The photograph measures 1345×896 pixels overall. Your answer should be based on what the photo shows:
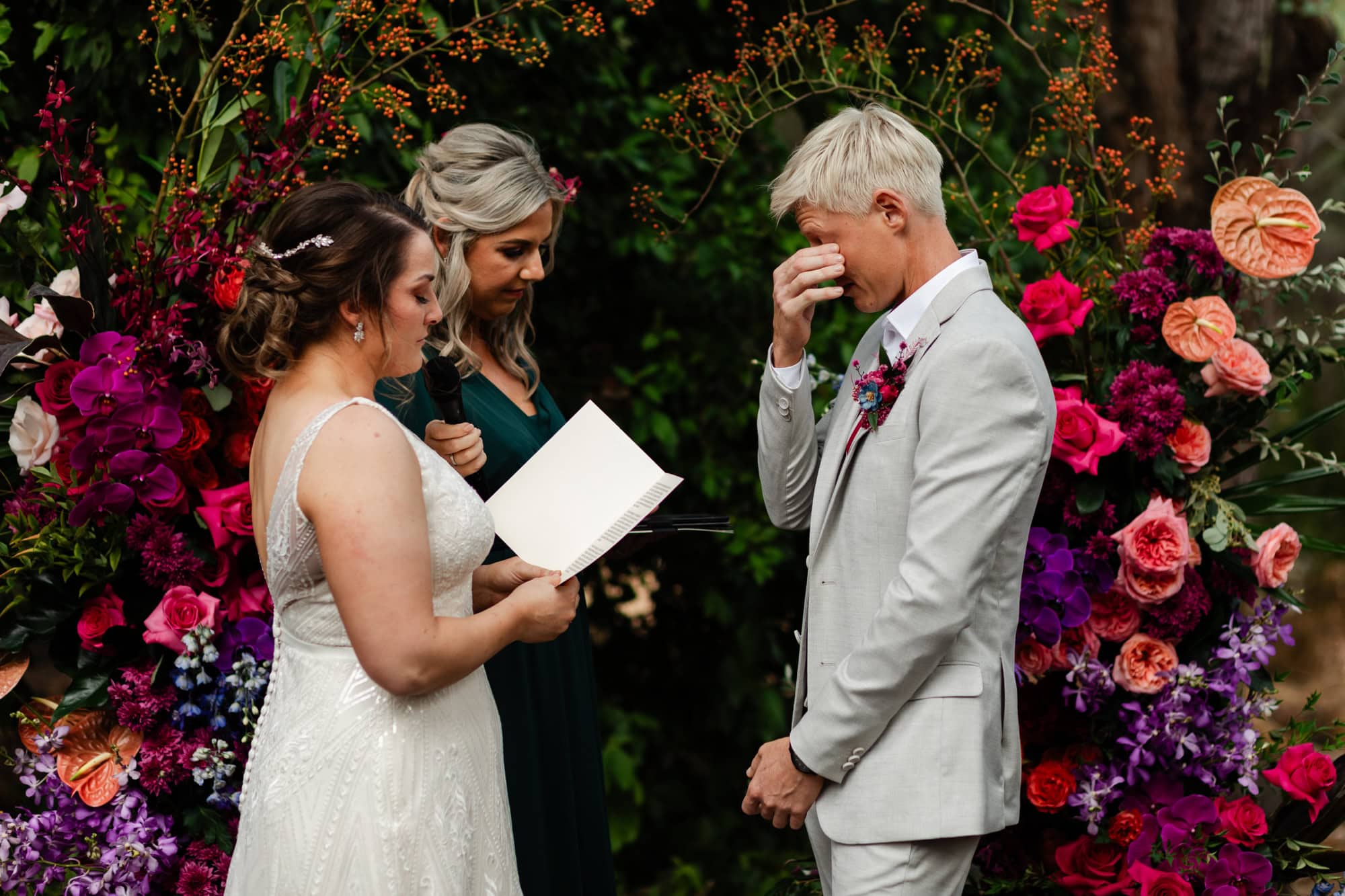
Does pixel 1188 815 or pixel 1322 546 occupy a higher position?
pixel 1322 546

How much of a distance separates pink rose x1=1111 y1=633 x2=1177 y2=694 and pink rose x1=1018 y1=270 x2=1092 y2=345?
729mm

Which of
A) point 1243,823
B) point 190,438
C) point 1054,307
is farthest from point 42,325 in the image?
point 1243,823

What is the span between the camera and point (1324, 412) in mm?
2811

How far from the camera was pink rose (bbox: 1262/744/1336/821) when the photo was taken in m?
2.65

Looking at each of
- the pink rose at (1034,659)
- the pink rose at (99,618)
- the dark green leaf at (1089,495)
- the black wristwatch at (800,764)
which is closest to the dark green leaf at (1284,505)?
the dark green leaf at (1089,495)

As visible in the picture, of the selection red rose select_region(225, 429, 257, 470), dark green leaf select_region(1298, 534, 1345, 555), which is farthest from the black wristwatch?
dark green leaf select_region(1298, 534, 1345, 555)

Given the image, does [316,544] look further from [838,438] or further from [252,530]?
[838,438]

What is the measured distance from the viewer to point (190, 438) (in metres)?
2.56

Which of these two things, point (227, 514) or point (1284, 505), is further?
point (1284, 505)

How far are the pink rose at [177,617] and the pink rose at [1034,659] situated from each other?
5.81 ft

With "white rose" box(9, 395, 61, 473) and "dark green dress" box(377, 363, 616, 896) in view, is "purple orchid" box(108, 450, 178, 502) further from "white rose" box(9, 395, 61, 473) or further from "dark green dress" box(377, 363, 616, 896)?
"dark green dress" box(377, 363, 616, 896)

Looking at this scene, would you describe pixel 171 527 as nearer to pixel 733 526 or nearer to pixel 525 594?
pixel 525 594

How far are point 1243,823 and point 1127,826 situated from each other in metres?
0.25

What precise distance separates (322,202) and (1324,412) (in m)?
2.29
